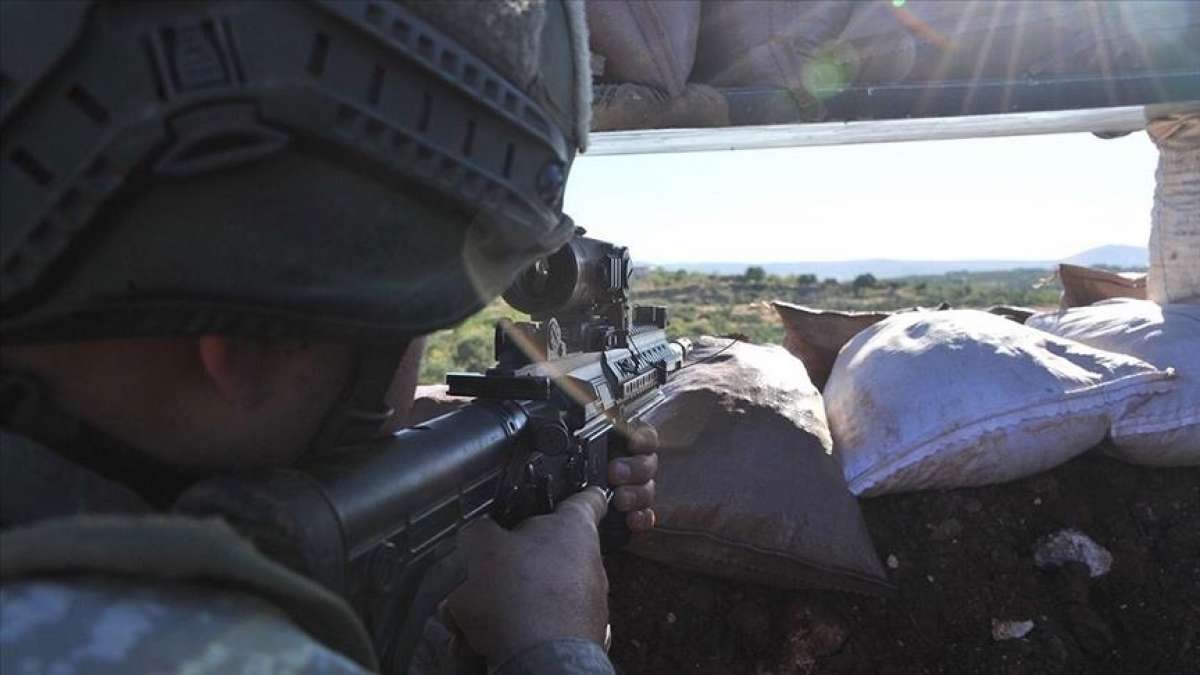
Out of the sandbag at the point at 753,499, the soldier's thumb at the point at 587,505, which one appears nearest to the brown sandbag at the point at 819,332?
the sandbag at the point at 753,499

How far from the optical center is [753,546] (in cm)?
252

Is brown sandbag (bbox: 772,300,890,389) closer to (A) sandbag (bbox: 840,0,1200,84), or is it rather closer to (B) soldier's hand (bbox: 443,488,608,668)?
(A) sandbag (bbox: 840,0,1200,84)

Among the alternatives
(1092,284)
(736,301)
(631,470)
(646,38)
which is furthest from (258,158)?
(736,301)

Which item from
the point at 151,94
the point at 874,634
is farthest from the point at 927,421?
the point at 151,94

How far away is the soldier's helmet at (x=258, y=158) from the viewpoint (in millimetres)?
677

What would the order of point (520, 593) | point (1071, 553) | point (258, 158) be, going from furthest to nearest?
point (1071, 553) → point (520, 593) → point (258, 158)

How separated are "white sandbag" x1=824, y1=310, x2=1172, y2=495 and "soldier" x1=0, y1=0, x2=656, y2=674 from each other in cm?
193

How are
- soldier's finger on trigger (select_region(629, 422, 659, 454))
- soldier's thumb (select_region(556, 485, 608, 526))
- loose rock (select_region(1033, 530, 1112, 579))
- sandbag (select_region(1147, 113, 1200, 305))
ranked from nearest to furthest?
soldier's thumb (select_region(556, 485, 608, 526)) < soldier's finger on trigger (select_region(629, 422, 659, 454)) < loose rock (select_region(1033, 530, 1112, 579)) < sandbag (select_region(1147, 113, 1200, 305))

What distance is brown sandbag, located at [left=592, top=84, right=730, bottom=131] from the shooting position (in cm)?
261

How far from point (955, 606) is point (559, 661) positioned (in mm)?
1650

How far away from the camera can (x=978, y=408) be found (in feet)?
8.52

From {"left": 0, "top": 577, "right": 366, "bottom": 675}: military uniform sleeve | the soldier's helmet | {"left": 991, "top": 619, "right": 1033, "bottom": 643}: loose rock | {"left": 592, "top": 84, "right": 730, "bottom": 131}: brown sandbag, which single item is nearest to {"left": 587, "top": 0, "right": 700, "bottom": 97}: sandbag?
{"left": 592, "top": 84, "right": 730, "bottom": 131}: brown sandbag

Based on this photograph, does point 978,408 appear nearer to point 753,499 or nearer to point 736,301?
point 753,499

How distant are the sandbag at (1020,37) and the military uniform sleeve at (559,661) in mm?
1929
